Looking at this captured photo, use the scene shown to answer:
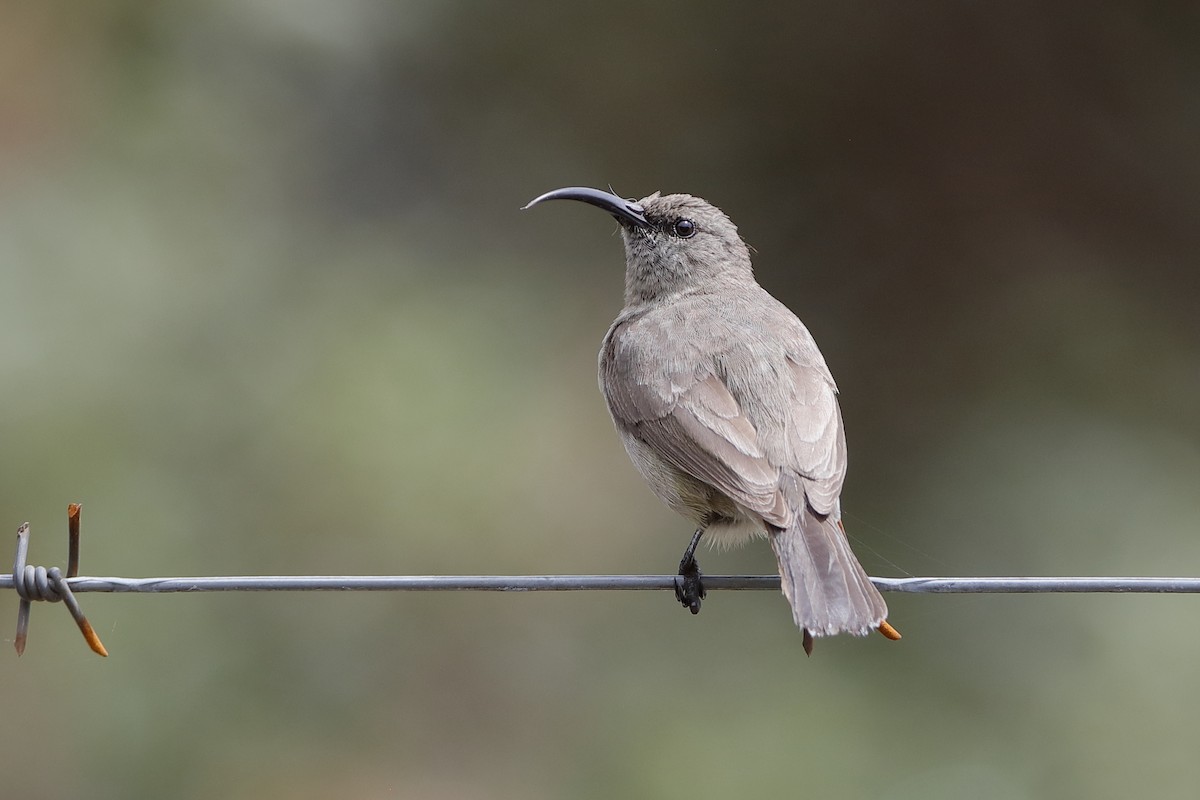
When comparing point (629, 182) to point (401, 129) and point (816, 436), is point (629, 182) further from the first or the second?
point (816, 436)

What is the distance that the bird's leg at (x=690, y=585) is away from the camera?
145 inches

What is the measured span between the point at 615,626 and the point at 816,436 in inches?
115

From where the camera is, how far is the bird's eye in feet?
17.2

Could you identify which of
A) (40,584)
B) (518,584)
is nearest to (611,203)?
(518,584)

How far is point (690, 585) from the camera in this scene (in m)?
3.78

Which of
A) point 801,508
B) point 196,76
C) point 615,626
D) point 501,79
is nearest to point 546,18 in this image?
point 501,79

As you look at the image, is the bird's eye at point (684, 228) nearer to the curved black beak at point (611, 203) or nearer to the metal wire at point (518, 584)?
the curved black beak at point (611, 203)

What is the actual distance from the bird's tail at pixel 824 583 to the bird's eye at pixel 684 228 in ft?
5.91

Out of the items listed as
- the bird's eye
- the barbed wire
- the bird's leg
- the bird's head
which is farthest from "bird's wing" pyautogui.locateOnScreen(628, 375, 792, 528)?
the bird's eye

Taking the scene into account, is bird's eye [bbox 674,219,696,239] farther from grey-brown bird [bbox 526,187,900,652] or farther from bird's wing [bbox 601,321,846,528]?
bird's wing [bbox 601,321,846,528]

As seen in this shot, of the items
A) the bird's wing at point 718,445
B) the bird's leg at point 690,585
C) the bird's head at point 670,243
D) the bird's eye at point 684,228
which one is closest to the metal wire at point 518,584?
the bird's leg at point 690,585

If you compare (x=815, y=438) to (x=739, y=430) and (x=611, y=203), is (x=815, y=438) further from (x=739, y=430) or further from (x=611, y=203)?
(x=611, y=203)

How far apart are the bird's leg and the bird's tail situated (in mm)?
252

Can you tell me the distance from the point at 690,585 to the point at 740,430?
501 millimetres
